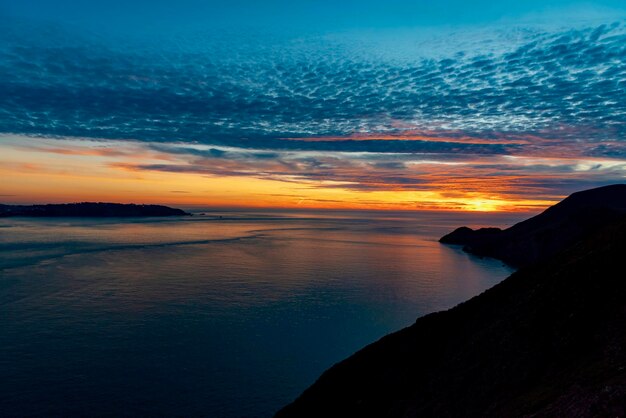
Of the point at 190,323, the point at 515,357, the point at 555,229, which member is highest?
the point at 555,229

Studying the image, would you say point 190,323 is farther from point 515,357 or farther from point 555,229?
point 555,229

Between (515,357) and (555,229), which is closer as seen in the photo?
(515,357)

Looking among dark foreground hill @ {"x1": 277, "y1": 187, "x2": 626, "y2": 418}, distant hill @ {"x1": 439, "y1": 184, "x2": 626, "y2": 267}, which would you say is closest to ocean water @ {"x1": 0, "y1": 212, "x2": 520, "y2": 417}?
dark foreground hill @ {"x1": 277, "y1": 187, "x2": 626, "y2": 418}

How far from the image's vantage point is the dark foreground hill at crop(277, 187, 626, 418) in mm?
18812

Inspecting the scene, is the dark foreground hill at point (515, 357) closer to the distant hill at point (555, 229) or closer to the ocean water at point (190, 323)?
the ocean water at point (190, 323)

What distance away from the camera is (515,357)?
24969mm

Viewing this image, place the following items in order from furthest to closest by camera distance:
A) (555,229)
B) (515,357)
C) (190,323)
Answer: (555,229), (190,323), (515,357)

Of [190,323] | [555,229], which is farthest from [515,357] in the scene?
[555,229]

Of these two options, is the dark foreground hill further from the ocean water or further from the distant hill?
the distant hill

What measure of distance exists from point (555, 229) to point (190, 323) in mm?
94088

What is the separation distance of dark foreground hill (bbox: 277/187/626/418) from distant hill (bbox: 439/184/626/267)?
2265 inches

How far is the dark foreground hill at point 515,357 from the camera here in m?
18.8

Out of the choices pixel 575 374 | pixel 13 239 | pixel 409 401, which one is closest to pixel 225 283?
pixel 409 401

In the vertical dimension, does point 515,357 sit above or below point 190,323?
above
